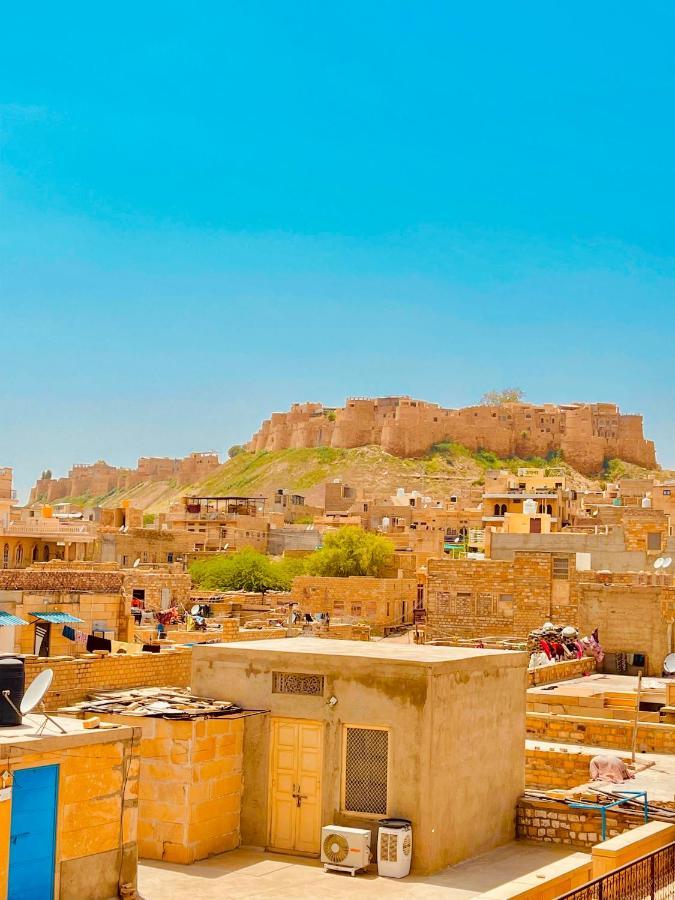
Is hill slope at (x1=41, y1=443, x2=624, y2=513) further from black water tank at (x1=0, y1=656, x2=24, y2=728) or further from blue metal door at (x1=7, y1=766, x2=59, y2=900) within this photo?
blue metal door at (x1=7, y1=766, x2=59, y2=900)

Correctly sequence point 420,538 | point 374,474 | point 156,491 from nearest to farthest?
point 420,538
point 374,474
point 156,491

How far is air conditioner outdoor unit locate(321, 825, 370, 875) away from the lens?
30.1 feet

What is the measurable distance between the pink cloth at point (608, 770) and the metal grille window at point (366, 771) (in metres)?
2.57

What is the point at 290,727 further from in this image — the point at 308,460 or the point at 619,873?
the point at 308,460

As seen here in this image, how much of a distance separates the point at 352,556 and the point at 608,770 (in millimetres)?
45002

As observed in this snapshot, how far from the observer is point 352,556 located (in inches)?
2199

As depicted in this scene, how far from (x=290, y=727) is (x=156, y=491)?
4602 inches

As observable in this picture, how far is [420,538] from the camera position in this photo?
62625 mm

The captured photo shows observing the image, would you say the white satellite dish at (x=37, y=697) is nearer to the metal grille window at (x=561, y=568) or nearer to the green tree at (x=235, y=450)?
the metal grille window at (x=561, y=568)

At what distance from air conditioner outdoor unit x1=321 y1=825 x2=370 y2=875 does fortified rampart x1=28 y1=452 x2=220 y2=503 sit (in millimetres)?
112654

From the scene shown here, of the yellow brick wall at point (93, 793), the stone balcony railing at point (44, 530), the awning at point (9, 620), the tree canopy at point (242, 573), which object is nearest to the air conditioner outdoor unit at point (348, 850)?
the yellow brick wall at point (93, 793)

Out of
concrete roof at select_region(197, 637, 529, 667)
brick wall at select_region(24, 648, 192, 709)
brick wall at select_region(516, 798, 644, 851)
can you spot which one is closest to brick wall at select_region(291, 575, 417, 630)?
brick wall at select_region(24, 648, 192, 709)

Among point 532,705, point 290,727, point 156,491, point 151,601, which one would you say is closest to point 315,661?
point 290,727

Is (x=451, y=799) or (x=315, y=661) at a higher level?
(x=315, y=661)
